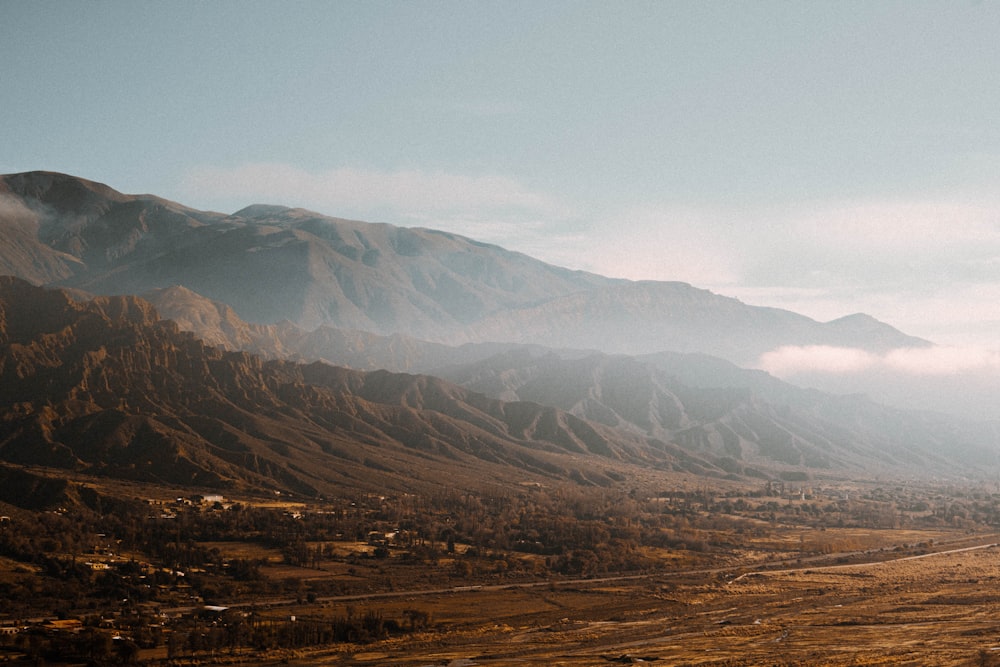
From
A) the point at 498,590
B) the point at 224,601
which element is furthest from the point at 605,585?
the point at 224,601

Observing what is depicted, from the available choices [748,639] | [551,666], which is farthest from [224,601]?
[748,639]

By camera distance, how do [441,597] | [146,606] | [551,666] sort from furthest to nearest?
[441,597] < [146,606] < [551,666]

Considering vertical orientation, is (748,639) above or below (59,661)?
above

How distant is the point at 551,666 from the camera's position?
368ft

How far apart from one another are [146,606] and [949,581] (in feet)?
537

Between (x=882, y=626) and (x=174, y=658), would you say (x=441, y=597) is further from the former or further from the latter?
(x=882, y=626)

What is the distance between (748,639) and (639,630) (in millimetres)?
20865

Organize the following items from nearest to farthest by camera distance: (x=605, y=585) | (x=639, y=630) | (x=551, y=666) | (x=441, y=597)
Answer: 1. (x=551, y=666)
2. (x=639, y=630)
3. (x=441, y=597)
4. (x=605, y=585)

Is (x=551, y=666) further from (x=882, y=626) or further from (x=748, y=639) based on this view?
(x=882, y=626)

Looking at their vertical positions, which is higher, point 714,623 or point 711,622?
point 714,623

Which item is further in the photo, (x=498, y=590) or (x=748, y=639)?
(x=498, y=590)

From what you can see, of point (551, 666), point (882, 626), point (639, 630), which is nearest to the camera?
point (551, 666)

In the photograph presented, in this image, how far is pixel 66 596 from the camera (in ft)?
514

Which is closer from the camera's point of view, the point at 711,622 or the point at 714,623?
the point at 714,623
